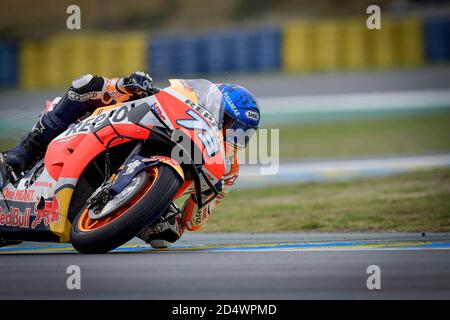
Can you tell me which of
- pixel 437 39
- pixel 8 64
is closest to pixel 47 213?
pixel 8 64

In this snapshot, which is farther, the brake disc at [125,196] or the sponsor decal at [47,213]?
the sponsor decal at [47,213]

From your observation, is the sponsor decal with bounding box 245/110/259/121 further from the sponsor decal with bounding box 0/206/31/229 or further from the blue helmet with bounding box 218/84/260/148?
the sponsor decal with bounding box 0/206/31/229

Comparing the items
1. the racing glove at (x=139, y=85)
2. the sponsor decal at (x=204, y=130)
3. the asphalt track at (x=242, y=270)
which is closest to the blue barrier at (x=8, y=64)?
the asphalt track at (x=242, y=270)

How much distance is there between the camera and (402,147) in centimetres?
1559

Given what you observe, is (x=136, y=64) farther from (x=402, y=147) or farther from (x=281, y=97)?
(x=402, y=147)

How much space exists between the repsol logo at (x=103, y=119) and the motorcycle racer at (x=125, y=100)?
16cm

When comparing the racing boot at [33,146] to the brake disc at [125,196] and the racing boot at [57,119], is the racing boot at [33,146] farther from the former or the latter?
the brake disc at [125,196]

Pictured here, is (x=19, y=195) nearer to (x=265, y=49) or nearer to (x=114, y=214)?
(x=114, y=214)

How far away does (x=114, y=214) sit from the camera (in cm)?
596

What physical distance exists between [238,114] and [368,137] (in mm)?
10571

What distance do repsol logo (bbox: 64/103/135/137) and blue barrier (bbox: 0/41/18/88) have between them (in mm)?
17007

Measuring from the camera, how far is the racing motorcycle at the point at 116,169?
603cm

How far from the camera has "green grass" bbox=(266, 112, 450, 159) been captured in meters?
15.4

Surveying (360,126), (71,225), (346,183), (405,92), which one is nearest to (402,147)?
(360,126)
